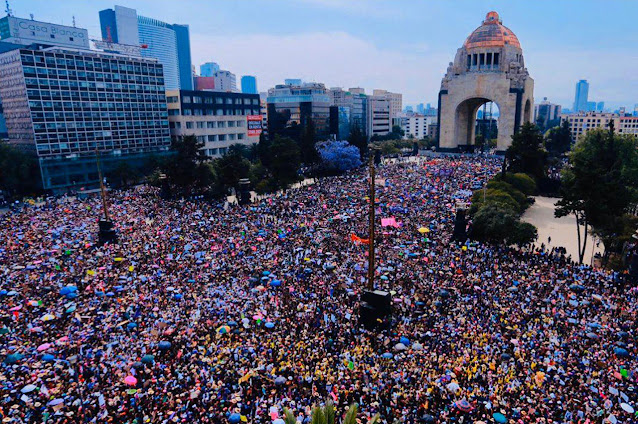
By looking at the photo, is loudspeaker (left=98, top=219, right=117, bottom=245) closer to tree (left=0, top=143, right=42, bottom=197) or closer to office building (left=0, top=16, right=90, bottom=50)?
tree (left=0, top=143, right=42, bottom=197)

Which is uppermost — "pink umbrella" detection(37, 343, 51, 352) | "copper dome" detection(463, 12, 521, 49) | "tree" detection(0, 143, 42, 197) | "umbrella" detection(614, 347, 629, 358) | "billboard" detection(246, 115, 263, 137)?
"copper dome" detection(463, 12, 521, 49)

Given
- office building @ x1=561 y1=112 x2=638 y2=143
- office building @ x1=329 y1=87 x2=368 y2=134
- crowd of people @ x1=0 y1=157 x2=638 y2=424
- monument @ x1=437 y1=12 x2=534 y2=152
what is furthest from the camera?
office building @ x1=561 y1=112 x2=638 y2=143

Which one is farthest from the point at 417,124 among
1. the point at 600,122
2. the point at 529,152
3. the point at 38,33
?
the point at 38,33

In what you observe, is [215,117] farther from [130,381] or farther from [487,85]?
[130,381]

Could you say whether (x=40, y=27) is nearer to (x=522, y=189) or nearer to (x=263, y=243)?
(x=263, y=243)

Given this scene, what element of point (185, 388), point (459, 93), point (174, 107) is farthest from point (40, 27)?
point (185, 388)

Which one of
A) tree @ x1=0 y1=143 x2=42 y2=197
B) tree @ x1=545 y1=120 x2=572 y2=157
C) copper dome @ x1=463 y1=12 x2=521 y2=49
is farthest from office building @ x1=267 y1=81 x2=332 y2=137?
tree @ x1=0 y1=143 x2=42 y2=197

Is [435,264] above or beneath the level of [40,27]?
beneath
